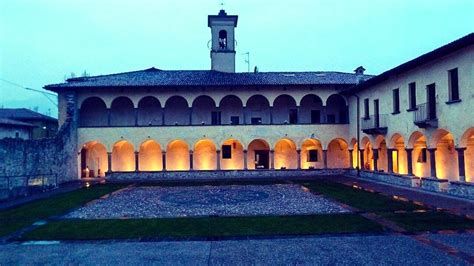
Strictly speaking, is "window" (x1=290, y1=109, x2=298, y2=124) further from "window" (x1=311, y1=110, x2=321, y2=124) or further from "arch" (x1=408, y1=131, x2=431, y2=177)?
"arch" (x1=408, y1=131, x2=431, y2=177)

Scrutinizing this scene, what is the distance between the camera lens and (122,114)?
3362 centimetres

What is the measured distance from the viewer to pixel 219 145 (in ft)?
102

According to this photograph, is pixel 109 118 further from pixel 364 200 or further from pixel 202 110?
pixel 364 200

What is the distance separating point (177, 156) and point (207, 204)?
18.4 metres

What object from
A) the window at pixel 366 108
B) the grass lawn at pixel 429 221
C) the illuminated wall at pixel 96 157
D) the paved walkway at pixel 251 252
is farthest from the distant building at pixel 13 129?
the grass lawn at pixel 429 221

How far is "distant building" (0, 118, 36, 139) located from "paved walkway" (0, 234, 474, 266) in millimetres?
26873

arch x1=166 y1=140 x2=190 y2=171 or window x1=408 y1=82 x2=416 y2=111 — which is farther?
arch x1=166 y1=140 x2=190 y2=171

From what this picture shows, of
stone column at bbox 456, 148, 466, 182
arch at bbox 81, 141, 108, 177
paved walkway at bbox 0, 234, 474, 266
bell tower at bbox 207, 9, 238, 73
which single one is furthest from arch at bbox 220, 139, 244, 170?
paved walkway at bbox 0, 234, 474, 266

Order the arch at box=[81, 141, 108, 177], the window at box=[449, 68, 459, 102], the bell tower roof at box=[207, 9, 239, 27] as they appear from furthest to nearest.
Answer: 1. the bell tower roof at box=[207, 9, 239, 27]
2. the arch at box=[81, 141, 108, 177]
3. the window at box=[449, 68, 459, 102]

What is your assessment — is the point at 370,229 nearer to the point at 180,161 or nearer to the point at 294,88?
the point at 294,88

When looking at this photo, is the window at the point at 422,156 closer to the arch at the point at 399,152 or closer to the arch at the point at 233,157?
the arch at the point at 399,152

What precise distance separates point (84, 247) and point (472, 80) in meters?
17.3

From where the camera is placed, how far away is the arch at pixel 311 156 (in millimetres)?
33906

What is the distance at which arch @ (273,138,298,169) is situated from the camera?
3391cm
